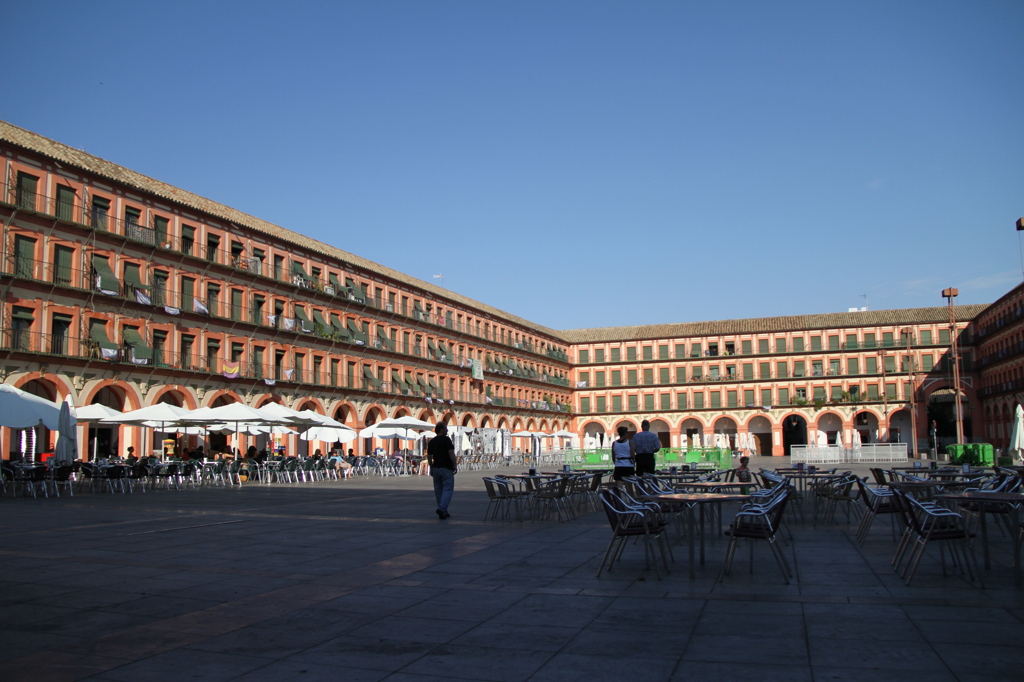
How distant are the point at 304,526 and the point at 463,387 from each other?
44113mm

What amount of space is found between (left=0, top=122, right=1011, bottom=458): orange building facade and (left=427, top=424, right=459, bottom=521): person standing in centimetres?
1978

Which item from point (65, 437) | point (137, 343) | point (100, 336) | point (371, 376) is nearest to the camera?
point (65, 437)

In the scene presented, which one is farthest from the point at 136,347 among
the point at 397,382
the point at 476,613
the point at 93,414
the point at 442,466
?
the point at 476,613

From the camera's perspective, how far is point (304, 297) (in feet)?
133

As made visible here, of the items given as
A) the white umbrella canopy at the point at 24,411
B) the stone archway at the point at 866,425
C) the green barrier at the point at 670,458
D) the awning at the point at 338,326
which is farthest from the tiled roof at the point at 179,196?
the stone archway at the point at 866,425

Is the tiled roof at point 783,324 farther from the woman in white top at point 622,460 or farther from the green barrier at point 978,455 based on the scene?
the woman in white top at point 622,460

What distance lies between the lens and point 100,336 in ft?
95.9

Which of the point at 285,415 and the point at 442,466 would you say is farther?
the point at 285,415

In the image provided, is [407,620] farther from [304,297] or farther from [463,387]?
[463,387]

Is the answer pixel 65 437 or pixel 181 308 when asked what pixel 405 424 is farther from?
pixel 65 437

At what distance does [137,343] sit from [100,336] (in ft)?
4.98

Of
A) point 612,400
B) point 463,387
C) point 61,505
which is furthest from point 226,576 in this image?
point 612,400

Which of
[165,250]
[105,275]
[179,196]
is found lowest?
[105,275]

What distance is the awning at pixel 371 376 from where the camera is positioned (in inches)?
1765
